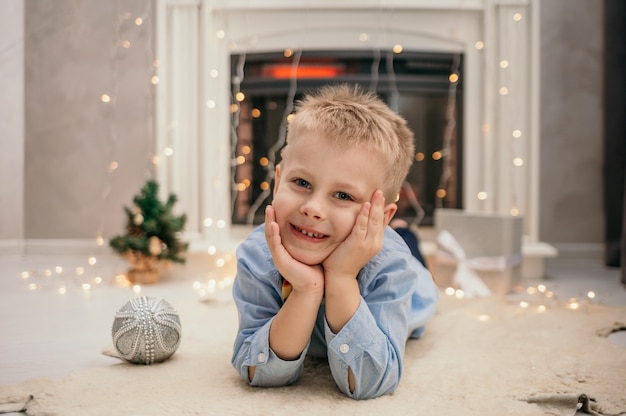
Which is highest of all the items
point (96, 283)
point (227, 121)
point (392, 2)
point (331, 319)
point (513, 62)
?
point (392, 2)

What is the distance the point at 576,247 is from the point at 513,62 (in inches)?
36.6

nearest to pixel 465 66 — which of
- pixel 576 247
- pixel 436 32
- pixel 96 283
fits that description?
pixel 436 32

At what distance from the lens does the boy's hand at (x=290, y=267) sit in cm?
96

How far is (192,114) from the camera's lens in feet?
8.86

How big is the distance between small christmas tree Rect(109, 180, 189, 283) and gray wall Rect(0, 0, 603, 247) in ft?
2.05

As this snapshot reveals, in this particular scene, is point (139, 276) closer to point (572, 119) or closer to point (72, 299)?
point (72, 299)

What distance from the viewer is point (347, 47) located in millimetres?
2799

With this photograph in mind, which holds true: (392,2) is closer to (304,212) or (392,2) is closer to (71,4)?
(71,4)

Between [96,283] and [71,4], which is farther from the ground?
[71,4]

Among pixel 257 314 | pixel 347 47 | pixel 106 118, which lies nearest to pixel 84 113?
pixel 106 118

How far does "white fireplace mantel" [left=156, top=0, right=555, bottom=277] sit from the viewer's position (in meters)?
2.66

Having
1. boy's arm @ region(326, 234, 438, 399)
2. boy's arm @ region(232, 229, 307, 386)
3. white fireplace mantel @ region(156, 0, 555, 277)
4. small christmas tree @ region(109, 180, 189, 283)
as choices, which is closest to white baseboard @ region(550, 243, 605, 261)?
white fireplace mantel @ region(156, 0, 555, 277)

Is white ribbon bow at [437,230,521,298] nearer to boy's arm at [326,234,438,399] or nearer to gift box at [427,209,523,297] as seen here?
gift box at [427,209,523,297]

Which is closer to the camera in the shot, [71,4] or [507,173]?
[507,173]
